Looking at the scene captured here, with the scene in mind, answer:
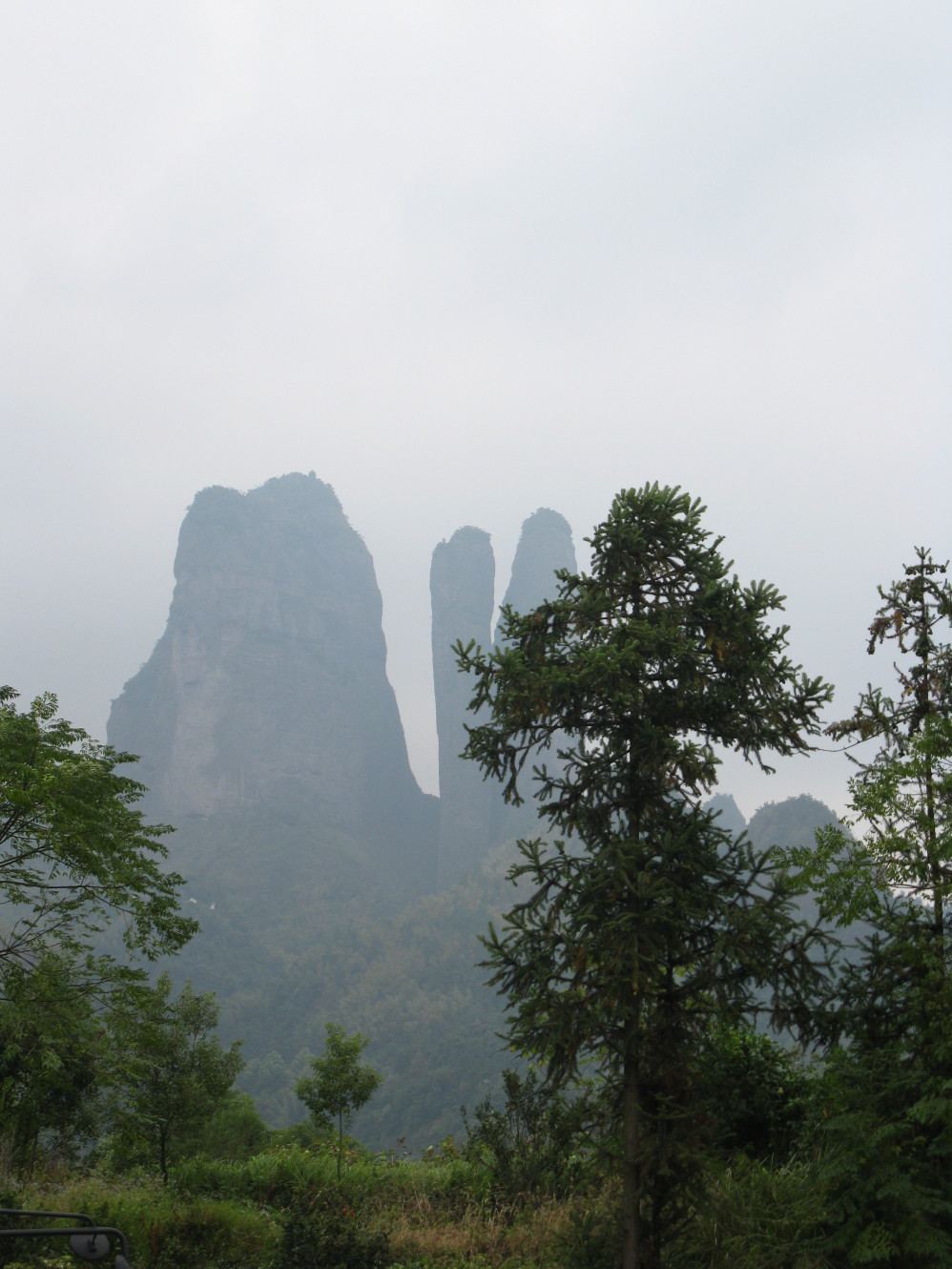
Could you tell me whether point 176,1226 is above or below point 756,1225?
below

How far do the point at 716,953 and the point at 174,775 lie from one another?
157 meters

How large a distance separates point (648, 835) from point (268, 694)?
16280cm

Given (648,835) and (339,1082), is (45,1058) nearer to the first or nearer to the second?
(339,1082)

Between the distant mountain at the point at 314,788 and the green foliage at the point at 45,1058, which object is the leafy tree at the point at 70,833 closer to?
the green foliage at the point at 45,1058

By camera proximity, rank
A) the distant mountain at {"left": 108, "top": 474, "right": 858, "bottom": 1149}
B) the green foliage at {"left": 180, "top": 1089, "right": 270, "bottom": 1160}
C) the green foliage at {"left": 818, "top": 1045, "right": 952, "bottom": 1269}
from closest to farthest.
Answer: the green foliage at {"left": 818, "top": 1045, "right": 952, "bottom": 1269}, the green foliage at {"left": 180, "top": 1089, "right": 270, "bottom": 1160}, the distant mountain at {"left": 108, "top": 474, "right": 858, "bottom": 1149}

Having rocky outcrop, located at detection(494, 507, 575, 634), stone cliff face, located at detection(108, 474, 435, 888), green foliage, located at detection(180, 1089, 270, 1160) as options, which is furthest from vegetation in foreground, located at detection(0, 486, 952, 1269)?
Result: rocky outcrop, located at detection(494, 507, 575, 634)

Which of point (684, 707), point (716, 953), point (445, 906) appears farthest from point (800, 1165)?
point (445, 906)

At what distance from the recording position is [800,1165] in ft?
29.9

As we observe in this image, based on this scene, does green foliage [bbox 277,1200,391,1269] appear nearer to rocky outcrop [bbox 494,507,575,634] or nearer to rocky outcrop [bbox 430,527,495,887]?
rocky outcrop [bbox 430,527,495,887]

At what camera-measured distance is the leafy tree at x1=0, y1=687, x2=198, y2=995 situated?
11641 mm

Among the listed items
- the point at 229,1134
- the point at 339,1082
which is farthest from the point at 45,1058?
the point at 229,1134

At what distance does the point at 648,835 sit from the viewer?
8930mm

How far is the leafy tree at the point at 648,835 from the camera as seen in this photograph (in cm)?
792

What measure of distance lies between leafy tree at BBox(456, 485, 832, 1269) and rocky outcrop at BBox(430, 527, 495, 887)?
13382cm
